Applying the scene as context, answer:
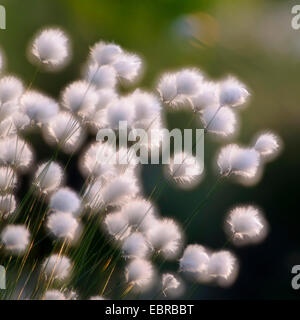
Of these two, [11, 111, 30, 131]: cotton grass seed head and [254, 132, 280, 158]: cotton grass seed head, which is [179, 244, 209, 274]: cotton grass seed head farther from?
[11, 111, 30, 131]: cotton grass seed head

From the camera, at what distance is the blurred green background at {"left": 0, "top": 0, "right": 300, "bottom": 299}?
2.93 m

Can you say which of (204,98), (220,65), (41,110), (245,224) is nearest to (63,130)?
(41,110)

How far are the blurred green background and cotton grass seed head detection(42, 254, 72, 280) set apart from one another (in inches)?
67.8

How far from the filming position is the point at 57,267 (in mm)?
1150

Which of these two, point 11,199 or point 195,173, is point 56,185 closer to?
point 11,199

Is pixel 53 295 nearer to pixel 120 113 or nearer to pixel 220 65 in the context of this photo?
pixel 120 113

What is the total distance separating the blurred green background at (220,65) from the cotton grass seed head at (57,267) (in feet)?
5.65

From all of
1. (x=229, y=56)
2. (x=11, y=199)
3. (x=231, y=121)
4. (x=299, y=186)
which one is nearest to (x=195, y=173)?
(x=231, y=121)

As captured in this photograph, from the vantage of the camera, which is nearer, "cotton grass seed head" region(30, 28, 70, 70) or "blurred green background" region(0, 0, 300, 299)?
"cotton grass seed head" region(30, 28, 70, 70)

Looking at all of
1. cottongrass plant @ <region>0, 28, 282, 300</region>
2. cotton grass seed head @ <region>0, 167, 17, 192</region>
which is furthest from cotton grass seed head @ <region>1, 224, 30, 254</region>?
cotton grass seed head @ <region>0, 167, 17, 192</region>

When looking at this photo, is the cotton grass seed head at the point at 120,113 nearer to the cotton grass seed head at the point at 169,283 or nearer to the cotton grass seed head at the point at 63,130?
the cotton grass seed head at the point at 63,130

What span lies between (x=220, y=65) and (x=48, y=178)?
2.34 meters

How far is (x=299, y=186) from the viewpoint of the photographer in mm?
3156
